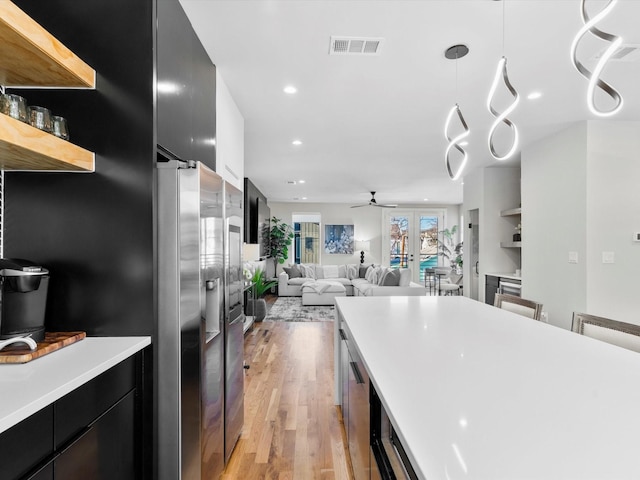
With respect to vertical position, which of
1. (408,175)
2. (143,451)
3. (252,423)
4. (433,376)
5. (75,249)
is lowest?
(252,423)

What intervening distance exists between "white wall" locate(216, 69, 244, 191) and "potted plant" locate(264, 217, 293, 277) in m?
5.67

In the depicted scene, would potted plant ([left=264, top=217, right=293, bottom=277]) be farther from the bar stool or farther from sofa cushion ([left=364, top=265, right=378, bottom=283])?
the bar stool

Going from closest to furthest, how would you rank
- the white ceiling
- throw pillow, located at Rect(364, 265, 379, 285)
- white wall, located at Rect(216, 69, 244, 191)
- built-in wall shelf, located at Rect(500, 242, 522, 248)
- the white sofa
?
the white ceiling < white wall, located at Rect(216, 69, 244, 191) < built-in wall shelf, located at Rect(500, 242, 522, 248) < throw pillow, located at Rect(364, 265, 379, 285) < the white sofa

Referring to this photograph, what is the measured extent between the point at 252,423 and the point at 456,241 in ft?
31.1

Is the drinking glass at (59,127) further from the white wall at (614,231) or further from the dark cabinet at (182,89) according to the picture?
the white wall at (614,231)

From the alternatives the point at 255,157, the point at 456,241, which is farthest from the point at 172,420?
the point at 456,241

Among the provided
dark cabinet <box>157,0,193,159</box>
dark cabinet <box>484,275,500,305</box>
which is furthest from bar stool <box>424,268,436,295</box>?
dark cabinet <box>157,0,193,159</box>

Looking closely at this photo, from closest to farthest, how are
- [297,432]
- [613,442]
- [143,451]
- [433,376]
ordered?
[613,442], [433,376], [143,451], [297,432]

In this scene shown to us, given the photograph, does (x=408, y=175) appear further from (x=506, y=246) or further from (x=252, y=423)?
(x=252, y=423)

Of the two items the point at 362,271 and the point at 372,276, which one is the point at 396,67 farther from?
the point at 362,271

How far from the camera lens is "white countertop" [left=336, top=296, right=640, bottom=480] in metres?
0.62

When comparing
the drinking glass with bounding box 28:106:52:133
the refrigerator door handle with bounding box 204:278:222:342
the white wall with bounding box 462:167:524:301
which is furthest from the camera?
the white wall with bounding box 462:167:524:301

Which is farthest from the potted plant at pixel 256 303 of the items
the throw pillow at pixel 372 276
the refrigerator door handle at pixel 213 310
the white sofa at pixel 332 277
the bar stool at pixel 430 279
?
the bar stool at pixel 430 279

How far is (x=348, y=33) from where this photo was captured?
208 centimetres
